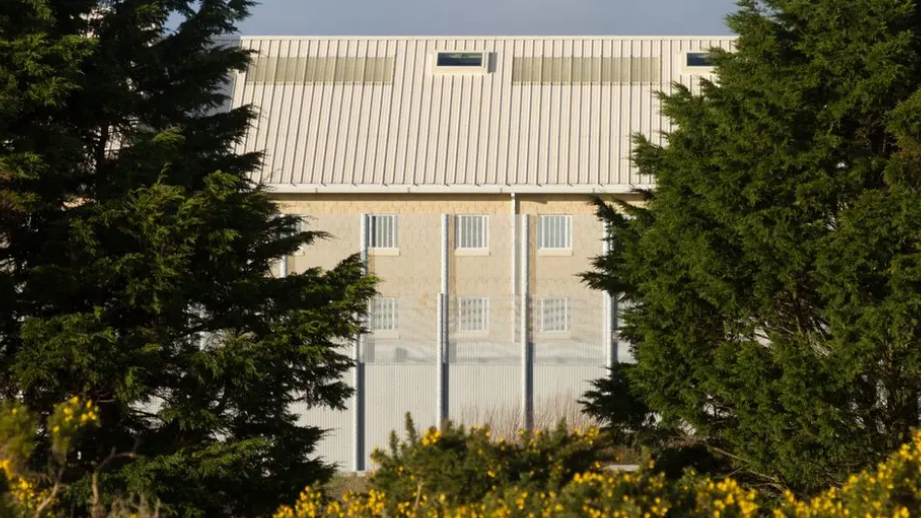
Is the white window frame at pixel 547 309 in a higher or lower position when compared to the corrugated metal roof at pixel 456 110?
lower

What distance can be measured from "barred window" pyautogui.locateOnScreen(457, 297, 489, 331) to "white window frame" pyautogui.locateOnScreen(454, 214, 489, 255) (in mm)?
4936

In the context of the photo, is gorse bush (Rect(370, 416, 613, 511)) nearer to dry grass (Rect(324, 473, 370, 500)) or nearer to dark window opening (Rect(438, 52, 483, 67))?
dry grass (Rect(324, 473, 370, 500))

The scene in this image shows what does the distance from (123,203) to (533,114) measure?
1664 centimetres

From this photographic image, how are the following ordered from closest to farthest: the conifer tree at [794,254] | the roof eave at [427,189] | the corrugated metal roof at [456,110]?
the conifer tree at [794,254], the roof eave at [427,189], the corrugated metal roof at [456,110]

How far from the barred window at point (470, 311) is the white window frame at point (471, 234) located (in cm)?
494

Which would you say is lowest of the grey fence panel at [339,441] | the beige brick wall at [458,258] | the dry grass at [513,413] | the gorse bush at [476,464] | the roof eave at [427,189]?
the grey fence panel at [339,441]

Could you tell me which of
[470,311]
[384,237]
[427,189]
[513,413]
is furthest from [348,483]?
[427,189]

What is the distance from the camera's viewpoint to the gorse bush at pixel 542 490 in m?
8.10

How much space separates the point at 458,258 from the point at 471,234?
2.50 ft

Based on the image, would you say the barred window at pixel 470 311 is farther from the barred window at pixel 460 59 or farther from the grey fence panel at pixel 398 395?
the barred window at pixel 460 59

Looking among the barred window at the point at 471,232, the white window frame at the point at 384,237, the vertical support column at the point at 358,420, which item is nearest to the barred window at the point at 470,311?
the vertical support column at the point at 358,420

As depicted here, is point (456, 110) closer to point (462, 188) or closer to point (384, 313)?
point (462, 188)

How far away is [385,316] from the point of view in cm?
1838

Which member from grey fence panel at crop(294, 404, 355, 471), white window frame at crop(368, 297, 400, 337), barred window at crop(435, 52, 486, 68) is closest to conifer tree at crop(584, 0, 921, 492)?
white window frame at crop(368, 297, 400, 337)
